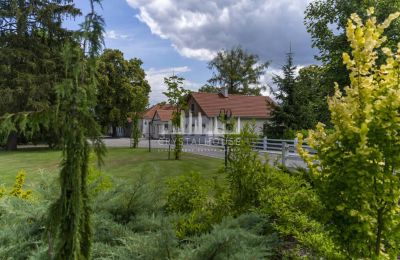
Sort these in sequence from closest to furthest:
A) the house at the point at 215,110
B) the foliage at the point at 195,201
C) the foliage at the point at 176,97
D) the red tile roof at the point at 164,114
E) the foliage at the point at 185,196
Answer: the foliage at the point at 195,201 → the foliage at the point at 185,196 → the foliage at the point at 176,97 → the house at the point at 215,110 → the red tile roof at the point at 164,114

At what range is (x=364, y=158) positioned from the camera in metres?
2.51

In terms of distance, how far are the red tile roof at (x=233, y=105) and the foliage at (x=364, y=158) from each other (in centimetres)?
3336

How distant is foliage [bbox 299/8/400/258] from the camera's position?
2568mm

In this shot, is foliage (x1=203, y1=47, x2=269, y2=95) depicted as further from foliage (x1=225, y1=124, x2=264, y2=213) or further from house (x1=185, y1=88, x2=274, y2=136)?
foliage (x1=225, y1=124, x2=264, y2=213)

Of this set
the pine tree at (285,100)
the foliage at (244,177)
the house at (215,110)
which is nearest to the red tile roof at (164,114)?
the house at (215,110)

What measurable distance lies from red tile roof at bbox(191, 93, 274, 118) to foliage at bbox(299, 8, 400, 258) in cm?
3336

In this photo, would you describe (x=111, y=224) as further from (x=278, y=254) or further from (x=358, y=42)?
(x=358, y=42)

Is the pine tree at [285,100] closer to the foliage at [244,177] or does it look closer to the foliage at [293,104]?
the foliage at [293,104]

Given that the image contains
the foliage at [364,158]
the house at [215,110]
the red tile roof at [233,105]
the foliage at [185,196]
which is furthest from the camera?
the red tile roof at [233,105]

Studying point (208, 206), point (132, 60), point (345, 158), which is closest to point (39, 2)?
point (132, 60)

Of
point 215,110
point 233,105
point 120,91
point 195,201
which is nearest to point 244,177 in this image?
point 195,201

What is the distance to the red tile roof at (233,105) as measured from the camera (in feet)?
122

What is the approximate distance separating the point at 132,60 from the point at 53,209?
47.9 m

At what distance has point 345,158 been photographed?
8.69ft
